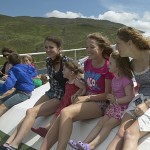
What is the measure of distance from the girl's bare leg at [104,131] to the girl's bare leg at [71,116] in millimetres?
288

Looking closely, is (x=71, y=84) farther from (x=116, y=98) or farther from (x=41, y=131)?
(x=116, y=98)

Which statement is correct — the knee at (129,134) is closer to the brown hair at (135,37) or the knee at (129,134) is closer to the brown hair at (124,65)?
the brown hair at (124,65)

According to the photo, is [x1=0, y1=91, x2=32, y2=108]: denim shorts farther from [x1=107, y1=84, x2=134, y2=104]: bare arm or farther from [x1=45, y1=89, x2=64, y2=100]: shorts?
[x1=107, y1=84, x2=134, y2=104]: bare arm

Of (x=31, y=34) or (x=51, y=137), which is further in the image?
(x=31, y=34)

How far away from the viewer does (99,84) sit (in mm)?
4461

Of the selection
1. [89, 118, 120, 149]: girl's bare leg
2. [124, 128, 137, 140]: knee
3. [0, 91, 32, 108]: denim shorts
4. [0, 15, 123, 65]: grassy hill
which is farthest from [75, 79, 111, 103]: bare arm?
[0, 15, 123, 65]: grassy hill

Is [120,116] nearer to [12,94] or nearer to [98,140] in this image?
[98,140]

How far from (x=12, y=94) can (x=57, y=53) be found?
1.38 meters

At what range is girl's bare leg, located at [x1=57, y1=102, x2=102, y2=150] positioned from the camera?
12.9ft

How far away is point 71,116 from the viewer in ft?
13.3

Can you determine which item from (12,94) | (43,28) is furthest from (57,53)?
(43,28)

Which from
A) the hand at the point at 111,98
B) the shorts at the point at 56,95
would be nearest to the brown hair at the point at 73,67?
the shorts at the point at 56,95

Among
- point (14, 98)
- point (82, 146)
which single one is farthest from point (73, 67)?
point (14, 98)

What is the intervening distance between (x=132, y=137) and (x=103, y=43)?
1417 mm
